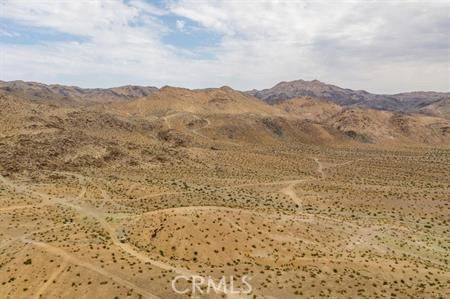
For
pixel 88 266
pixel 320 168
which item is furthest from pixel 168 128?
pixel 88 266

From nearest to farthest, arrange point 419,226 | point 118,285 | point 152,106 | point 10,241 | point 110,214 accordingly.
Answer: point 118,285
point 10,241
point 110,214
point 419,226
point 152,106

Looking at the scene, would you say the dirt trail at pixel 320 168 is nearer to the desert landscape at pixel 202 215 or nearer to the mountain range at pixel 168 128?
the desert landscape at pixel 202 215

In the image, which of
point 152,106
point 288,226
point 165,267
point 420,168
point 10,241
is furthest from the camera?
point 152,106

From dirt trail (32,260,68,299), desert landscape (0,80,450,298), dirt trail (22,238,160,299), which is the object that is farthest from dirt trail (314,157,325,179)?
dirt trail (32,260,68,299)

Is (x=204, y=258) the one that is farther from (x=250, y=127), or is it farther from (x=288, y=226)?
(x=250, y=127)

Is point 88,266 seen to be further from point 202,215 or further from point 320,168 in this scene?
point 320,168

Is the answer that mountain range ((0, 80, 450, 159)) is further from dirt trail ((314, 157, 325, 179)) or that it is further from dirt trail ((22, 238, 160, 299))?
dirt trail ((22, 238, 160, 299))

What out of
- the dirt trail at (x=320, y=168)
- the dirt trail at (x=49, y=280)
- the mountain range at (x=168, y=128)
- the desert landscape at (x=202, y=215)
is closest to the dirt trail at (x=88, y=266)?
the desert landscape at (x=202, y=215)

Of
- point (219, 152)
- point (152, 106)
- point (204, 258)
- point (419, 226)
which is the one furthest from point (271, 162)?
point (152, 106)

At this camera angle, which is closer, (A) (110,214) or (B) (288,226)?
(B) (288,226)
